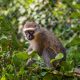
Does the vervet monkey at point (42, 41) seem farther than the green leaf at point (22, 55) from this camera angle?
Yes

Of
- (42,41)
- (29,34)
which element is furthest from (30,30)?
(42,41)

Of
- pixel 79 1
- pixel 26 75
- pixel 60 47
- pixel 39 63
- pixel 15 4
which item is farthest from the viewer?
pixel 15 4

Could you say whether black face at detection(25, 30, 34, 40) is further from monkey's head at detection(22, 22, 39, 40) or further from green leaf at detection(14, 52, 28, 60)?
green leaf at detection(14, 52, 28, 60)

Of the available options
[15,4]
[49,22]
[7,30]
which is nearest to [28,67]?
[7,30]

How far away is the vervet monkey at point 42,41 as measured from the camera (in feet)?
25.6

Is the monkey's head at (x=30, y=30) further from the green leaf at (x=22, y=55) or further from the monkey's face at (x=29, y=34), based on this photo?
the green leaf at (x=22, y=55)

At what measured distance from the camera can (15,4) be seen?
1405 cm

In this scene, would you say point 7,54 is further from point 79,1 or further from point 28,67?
point 79,1

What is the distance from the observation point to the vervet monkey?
25.6 feet

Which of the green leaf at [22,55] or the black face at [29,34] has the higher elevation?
the black face at [29,34]

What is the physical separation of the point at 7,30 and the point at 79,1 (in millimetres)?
6727

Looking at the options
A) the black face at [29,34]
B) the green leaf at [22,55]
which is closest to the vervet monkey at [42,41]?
the black face at [29,34]

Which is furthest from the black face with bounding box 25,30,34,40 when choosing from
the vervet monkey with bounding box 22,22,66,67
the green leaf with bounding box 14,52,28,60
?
the green leaf with bounding box 14,52,28,60

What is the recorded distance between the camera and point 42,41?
820 cm
